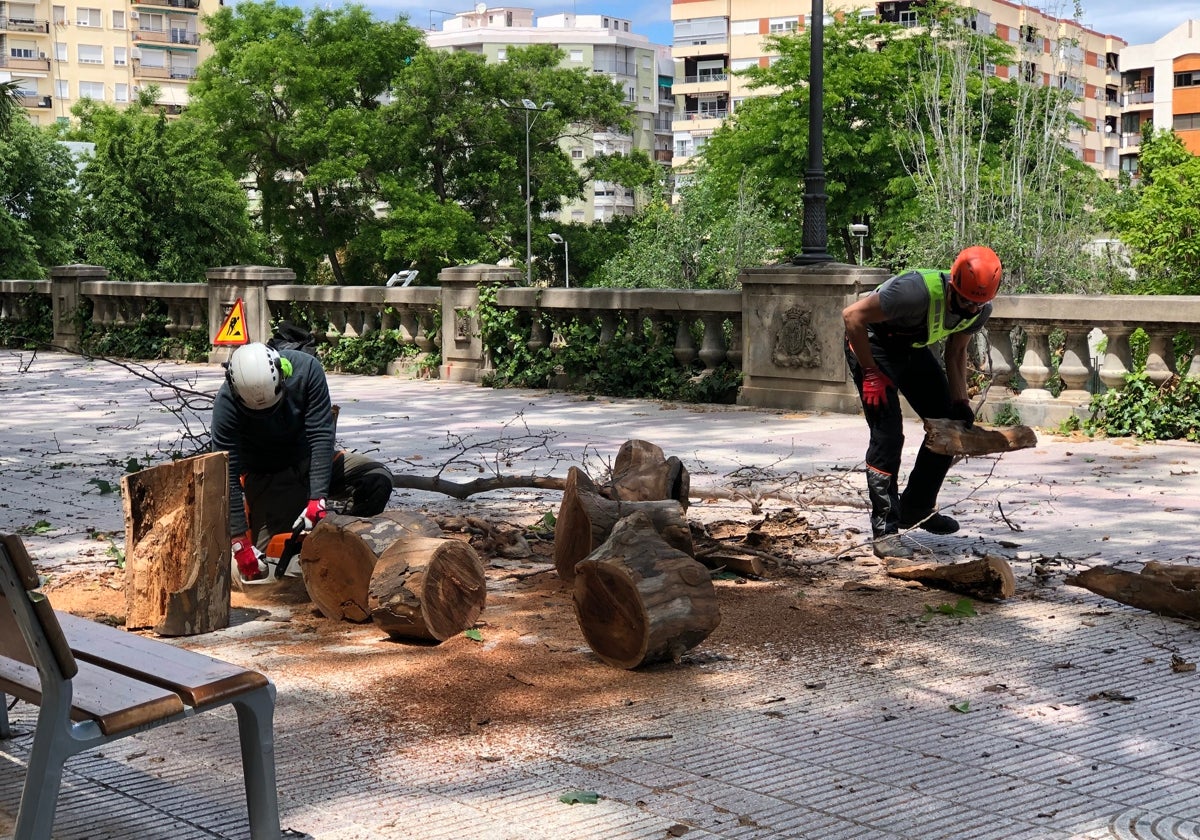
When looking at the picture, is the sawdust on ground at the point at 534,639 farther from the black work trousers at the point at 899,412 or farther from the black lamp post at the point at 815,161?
the black lamp post at the point at 815,161

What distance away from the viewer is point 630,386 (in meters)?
15.6

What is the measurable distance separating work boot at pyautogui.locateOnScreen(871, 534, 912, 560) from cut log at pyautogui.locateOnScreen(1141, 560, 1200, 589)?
1.29 m

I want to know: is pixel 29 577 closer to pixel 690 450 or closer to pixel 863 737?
pixel 863 737

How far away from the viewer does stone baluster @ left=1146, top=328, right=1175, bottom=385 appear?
39.0ft

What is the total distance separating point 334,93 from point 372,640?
6083 centimetres

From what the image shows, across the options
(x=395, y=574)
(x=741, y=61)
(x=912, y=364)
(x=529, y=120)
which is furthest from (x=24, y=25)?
(x=395, y=574)

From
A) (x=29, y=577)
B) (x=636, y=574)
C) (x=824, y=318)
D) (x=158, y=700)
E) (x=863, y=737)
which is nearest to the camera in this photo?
(x=29, y=577)

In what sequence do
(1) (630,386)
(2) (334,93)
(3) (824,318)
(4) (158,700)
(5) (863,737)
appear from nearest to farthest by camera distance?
(4) (158,700)
(5) (863,737)
(3) (824,318)
(1) (630,386)
(2) (334,93)

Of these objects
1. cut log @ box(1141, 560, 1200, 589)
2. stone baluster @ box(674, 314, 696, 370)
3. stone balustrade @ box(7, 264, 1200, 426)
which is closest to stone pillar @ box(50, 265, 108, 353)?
stone balustrade @ box(7, 264, 1200, 426)

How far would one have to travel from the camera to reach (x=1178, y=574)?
20.1 ft

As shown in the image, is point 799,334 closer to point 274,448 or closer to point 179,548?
point 274,448

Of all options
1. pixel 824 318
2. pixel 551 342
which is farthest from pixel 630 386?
pixel 824 318

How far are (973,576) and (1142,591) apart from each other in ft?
2.21

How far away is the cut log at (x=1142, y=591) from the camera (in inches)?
239
